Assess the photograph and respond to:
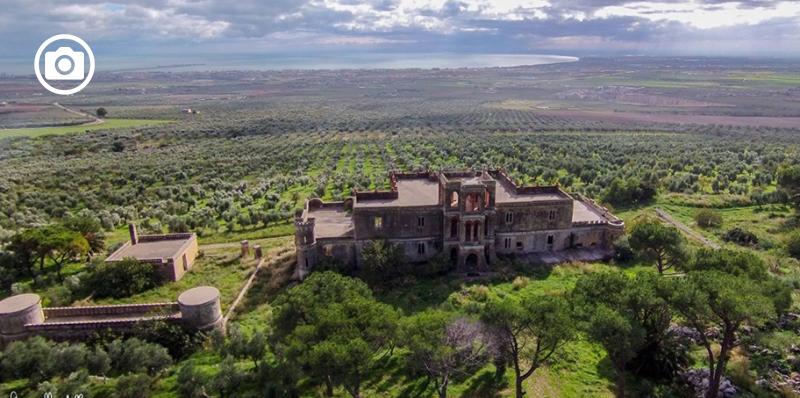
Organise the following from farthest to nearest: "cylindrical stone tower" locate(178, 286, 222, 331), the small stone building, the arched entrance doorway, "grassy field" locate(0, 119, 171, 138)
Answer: "grassy field" locate(0, 119, 171, 138) → the arched entrance doorway → the small stone building → "cylindrical stone tower" locate(178, 286, 222, 331)

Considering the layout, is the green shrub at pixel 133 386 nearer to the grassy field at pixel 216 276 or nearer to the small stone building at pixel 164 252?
the grassy field at pixel 216 276

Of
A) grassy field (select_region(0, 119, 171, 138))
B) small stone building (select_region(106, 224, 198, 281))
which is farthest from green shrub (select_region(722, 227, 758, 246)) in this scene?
grassy field (select_region(0, 119, 171, 138))

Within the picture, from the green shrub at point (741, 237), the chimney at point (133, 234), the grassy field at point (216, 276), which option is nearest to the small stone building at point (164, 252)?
the chimney at point (133, 234)

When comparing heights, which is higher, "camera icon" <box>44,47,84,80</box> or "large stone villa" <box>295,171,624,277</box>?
"camera icon" <box>44,47,84,80</box>

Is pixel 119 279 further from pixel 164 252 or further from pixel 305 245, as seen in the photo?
pixel 305 245

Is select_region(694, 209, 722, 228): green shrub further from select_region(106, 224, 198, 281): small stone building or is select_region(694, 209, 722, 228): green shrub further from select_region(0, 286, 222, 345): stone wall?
select_region(106, 224, 198, 281): small stone building

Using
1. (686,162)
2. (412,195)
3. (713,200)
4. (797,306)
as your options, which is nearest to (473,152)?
(686,162)
